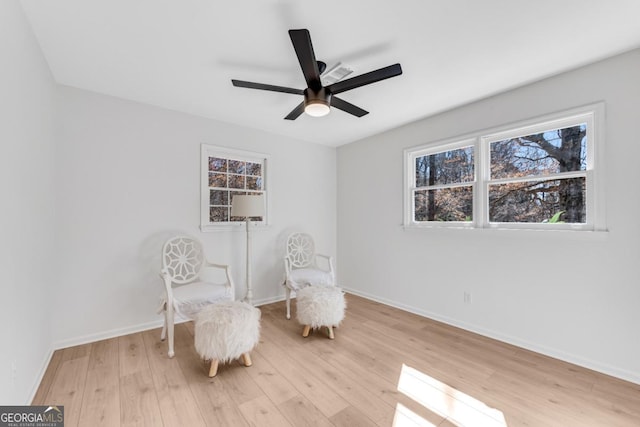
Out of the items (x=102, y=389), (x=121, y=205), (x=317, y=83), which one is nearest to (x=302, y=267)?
(x=121, y=205)

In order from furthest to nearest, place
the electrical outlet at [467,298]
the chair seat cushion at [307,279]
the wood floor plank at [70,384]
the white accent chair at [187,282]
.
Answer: the chair seat cushion at [307,279] → the electrical outlet at [467,298] → the white accent chair at [187,282] → the wood floor plank at [70,384]

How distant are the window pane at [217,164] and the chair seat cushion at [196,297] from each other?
1549mm

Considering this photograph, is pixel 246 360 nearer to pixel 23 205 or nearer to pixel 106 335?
pixel 106 335

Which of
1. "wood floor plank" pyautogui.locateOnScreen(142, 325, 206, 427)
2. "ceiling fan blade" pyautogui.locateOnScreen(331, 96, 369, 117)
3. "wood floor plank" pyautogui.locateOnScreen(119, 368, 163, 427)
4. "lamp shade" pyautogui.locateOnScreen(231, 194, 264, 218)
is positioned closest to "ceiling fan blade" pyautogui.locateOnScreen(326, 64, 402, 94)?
"ceiling fan blade" pyautogui.locateOnScreen(331, 96, 369, 117)

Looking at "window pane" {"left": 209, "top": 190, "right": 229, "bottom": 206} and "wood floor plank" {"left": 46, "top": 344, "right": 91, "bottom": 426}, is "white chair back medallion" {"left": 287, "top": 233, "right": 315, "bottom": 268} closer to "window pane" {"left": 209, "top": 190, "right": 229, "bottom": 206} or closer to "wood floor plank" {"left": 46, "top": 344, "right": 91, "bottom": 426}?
"window pane" {"left": 209, "top": 190, "right": 229, "bottom": 206}

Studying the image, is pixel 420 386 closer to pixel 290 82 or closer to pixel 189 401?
pixel 189 401

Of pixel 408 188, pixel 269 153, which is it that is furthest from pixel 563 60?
pixel 269 153

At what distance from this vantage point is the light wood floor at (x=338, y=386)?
171 centimetres

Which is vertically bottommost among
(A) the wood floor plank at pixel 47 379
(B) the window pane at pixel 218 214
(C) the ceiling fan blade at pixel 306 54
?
(A) the wood floor plank at pixel 47 379

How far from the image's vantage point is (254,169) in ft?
12.9

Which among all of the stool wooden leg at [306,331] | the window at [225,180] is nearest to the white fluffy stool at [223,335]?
the stool wooden leg at [306,331]

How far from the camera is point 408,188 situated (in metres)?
3.75

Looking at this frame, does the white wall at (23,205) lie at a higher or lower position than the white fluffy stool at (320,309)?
higher
